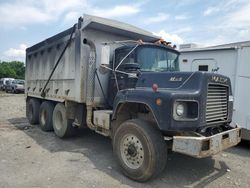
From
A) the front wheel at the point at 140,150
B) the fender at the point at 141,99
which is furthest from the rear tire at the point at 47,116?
the front wheel at the point at 140,150

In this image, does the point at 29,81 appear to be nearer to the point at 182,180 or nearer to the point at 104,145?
the point at 104,145

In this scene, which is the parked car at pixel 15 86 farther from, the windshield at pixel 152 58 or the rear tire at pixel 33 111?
Answer: the windshield at pixel 152 58

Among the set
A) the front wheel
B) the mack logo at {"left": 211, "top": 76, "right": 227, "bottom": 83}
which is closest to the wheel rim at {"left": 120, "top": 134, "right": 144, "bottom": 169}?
the front wheel

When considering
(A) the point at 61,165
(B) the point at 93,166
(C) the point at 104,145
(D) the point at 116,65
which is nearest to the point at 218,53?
(D) the point at 116,65

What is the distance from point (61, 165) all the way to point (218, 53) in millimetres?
5286

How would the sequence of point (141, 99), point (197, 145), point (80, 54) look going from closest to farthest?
point (197, 145), point (141, 99), point (80, 54)

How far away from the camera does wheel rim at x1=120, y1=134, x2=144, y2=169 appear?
15.6 ft

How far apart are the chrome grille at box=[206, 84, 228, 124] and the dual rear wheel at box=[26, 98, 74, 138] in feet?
13.6

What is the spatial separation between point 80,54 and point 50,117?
304cm

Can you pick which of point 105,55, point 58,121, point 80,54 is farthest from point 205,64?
point 58,121

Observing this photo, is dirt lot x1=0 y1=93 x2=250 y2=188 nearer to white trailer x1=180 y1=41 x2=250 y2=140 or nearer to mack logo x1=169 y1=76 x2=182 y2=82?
white trailer x1=180 y1=41 x2=250 y2=140

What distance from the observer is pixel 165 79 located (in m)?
4.92

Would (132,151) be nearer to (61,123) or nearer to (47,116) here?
(61,123)

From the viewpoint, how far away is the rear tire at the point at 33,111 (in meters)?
10.0
